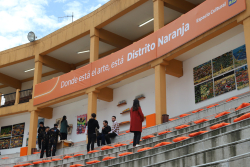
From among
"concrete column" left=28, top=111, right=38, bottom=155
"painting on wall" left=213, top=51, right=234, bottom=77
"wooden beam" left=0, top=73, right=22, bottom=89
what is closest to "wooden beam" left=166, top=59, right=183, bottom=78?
"painting on wall" left=213, top=51, right=234, bottom=77

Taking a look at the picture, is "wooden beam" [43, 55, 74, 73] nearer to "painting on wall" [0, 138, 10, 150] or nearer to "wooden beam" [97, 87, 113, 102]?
"wooden beam" [97, 87, 113, 102]

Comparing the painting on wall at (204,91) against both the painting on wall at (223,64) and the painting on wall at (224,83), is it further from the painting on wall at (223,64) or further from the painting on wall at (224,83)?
the painting on wall at (223,64)

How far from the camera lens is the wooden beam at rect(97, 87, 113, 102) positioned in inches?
687

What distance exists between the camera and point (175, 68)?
14.2 metres

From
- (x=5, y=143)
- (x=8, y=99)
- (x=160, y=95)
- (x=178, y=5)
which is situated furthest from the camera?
(x=8, y=99)

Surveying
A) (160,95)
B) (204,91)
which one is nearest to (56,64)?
(160,95)

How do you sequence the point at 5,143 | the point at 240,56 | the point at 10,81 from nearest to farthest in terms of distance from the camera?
the point at 240,56 → the point at 5,143 → the point at 10,81

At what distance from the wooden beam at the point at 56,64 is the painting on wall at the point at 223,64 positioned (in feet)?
33.8

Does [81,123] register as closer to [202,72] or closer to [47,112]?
[47,112]

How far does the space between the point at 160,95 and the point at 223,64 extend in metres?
2.53

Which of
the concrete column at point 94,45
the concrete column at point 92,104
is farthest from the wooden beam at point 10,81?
the concrete column at point 92,104

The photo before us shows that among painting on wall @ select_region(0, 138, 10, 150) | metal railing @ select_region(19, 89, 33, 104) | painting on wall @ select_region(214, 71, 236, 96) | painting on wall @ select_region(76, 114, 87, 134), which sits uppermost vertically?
metal railing @ select_region(19, 89, 33, 104)

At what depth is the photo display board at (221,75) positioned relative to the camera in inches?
472

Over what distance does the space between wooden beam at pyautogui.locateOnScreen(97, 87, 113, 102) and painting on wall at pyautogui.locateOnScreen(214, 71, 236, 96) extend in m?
6.37
